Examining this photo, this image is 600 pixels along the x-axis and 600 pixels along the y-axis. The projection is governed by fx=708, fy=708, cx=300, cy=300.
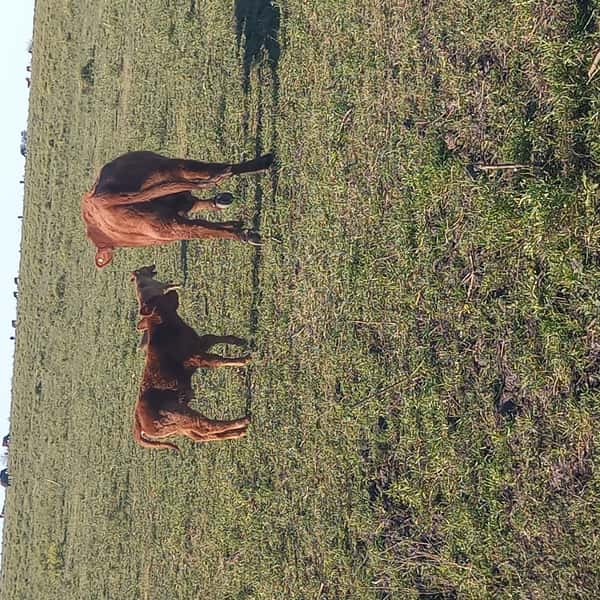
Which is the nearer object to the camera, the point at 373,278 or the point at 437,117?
the point at 437,117

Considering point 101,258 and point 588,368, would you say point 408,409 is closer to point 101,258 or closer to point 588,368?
point 588,368

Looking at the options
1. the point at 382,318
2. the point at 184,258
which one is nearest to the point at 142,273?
the point at 184,258

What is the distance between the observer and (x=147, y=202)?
21.0 ft

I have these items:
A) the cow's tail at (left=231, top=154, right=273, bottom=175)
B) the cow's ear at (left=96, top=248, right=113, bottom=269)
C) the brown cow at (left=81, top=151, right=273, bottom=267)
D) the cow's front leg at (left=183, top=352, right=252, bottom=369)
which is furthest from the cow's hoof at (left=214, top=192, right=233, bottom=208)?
the cow's front leg at (left=183, top=352, right=252, bottom=369)

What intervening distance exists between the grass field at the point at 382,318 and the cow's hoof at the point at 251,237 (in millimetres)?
113

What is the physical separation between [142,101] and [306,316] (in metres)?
7.06

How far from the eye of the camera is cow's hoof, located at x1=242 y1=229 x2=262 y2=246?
7.03 metres

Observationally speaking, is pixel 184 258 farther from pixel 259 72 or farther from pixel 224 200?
pixel 224 200

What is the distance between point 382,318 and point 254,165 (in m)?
2.63

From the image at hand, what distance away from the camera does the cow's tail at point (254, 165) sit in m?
6.92

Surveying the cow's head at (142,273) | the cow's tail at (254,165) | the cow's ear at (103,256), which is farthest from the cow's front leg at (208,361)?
the cow's tail at (254,165)

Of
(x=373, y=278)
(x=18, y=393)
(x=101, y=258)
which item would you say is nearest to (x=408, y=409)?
(x=373, y=278)

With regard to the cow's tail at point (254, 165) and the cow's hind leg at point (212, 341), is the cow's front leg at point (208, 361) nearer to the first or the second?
the cow's hind leg at point (212, 341)

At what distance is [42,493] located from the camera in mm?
12922
